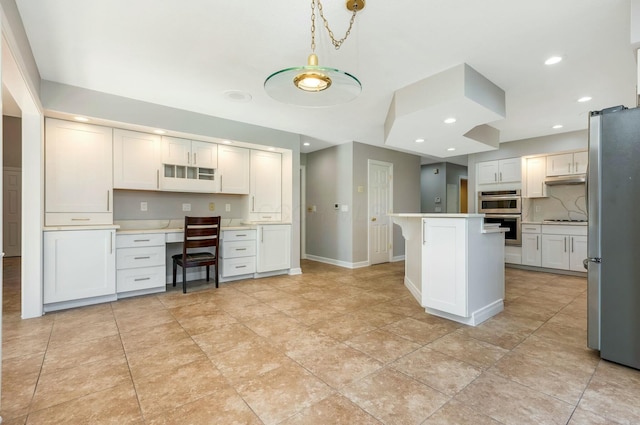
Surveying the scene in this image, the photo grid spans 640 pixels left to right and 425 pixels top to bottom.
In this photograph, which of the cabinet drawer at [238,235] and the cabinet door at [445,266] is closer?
the cabinet door at [445,266]

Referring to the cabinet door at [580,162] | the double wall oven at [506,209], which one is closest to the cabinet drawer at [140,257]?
the double wall oven at [506,209]

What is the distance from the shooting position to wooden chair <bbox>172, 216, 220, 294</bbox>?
3.92 meters

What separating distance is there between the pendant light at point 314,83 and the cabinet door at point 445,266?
1.62m

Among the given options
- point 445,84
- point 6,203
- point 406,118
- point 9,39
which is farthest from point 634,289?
point 6,203

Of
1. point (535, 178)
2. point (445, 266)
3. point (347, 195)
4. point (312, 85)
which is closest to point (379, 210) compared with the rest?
point (347, 195)

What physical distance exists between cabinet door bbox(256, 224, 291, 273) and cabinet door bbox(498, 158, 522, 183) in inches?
167

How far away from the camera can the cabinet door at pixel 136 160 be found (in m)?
3.85

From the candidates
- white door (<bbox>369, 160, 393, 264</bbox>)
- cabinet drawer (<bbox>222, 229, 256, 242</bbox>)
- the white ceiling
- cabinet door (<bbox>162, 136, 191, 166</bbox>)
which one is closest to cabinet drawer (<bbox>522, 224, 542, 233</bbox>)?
the white ceiling

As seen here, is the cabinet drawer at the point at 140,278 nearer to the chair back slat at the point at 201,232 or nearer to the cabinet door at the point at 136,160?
the chair back slat at the point at 201,232

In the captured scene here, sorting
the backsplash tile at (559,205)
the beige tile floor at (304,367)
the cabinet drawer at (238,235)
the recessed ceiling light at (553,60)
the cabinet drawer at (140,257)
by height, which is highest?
the recessed ceiling light at (553,60)

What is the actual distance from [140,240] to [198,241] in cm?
67

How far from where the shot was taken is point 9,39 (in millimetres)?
1911

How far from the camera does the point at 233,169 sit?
4.78m

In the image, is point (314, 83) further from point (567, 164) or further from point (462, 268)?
point (567, 164)
